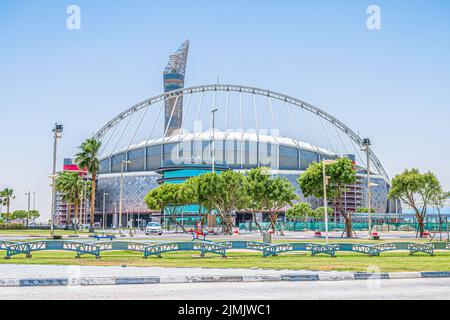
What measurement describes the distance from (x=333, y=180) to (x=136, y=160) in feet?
366

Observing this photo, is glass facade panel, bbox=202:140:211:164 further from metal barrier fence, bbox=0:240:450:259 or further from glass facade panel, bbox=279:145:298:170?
metal barrier fence, bbox=0:240:450:259

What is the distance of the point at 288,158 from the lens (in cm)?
16762

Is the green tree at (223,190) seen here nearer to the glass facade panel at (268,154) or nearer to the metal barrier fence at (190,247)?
the metal barrier fence at (190,247)

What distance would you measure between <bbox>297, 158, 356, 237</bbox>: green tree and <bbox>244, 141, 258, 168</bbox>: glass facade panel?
93.6 metres

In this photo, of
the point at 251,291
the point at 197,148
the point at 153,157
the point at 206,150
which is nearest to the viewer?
Answer: the point at 251,291

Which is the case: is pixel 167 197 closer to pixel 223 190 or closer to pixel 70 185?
pixel 70 185

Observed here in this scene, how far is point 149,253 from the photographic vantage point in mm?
28656

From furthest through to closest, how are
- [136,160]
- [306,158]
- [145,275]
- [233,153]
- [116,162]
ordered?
1. [116,162]
2. [306,158]
3. [136,160]
4. [233,153]
5. [145,275]

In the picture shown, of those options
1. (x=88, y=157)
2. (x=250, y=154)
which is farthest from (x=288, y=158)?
(x=88, y=157)

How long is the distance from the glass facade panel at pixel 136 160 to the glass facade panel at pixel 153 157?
2.05 m

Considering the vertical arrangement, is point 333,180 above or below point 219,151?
below

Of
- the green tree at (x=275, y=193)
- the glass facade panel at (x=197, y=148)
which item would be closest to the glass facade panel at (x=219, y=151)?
the glass facade panel at (x=197, y=148)

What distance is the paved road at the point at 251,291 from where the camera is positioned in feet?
44.9
